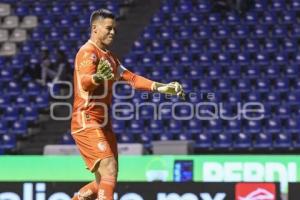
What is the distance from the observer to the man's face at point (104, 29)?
7562 millimetres

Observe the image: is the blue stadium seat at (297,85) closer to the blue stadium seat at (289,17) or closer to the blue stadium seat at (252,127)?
the blue stadium seat at (252,127)

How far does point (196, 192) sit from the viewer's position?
981 cm

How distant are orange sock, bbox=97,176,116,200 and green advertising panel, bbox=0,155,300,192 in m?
7.77

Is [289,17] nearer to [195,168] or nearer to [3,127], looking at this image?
[195,168]

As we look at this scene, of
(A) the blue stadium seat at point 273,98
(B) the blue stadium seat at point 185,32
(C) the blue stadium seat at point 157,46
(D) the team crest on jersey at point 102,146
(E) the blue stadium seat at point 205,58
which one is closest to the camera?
(D) the team crest on jersey at point 102,146

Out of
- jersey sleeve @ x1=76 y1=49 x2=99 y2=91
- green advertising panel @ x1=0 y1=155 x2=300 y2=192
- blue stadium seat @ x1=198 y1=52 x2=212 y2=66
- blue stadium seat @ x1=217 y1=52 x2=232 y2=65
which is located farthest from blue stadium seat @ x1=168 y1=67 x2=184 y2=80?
jersey sleeve @ x1=76 y1=49 x2=99 y2=91

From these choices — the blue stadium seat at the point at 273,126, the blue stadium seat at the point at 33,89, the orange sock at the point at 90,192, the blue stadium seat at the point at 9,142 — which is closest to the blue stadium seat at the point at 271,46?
the blue stadium seat at the point at 273,126

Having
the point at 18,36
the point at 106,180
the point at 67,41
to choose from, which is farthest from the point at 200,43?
the point at 106,180

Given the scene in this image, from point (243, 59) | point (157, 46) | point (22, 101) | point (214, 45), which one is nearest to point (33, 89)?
point (22, 101)

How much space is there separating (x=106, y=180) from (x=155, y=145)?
30.2 ft

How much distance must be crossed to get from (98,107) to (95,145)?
0.35 m

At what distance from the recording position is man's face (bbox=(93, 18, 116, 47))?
7.56 m

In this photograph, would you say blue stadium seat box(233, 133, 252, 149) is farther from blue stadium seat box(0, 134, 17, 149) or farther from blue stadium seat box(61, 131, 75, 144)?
blue stadium seat box(0, 134, 17, 149)

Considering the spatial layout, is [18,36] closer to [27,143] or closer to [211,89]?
[27,143]
